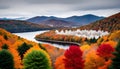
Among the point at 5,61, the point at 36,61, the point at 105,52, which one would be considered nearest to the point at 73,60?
the point at 105,52

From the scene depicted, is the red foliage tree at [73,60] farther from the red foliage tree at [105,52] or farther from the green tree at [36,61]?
the green tree at [36,61]

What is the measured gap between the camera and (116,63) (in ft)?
147

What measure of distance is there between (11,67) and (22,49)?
27.6m

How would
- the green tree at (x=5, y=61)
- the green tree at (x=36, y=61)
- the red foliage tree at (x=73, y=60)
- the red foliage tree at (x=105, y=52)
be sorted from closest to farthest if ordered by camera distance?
the green tree at (x=5, y=61) < the green tree at (x=36, y=61) < the red foliage tree at (x=105, y=52) < the red foliage tree at (x=73, y=60)

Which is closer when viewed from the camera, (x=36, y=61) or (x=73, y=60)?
(x=36, y=61)

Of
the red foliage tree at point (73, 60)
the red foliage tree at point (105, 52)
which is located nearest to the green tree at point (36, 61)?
the red foliage tree at point (73, 60)

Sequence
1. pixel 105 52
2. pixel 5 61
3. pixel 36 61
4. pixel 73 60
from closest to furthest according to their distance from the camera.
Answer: pixel 5 61, pixel 36 61, pixel 105 52, pixel 73 60

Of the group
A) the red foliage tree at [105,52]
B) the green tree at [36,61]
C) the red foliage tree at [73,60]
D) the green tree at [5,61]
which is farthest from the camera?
the red foliage tree at [73,60]

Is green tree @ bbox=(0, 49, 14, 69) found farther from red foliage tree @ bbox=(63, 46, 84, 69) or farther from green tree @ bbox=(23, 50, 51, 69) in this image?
red foliage tree @ bbox=(63, 46, 84, 69)

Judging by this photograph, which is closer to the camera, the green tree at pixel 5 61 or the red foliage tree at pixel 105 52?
the green tree at pixel 5 61

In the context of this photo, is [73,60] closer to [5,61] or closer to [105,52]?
[105,52]

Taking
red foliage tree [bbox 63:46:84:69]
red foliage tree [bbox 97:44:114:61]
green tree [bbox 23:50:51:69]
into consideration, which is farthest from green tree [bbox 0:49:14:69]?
red foliage tree [bbox 97:44:114:61]

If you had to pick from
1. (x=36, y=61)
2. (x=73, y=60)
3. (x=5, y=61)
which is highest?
(x=5, y=61)

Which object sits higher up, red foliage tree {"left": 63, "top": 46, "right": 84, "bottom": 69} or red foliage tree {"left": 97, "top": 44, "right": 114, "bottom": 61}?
red foliage tree {"left": 97, "top": 44, "right": 114, "bottom": 61}
